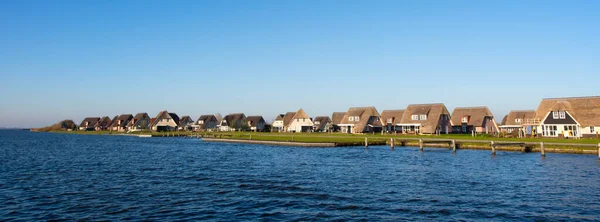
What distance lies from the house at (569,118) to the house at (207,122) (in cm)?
11765

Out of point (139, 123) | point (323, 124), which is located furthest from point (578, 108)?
Answer: point (139, 123)

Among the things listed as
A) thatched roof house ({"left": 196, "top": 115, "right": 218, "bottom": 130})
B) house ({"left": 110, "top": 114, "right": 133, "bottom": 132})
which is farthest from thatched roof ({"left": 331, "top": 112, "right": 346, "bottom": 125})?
house ({"left": 110, "top": 114, "right": 133, "bottom": 132})

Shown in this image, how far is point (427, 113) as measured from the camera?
307ft

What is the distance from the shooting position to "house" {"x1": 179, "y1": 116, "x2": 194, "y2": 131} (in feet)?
563

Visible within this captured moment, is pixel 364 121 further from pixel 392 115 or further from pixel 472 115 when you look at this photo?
pixel 472 115

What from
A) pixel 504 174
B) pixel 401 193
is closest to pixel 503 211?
pixel 401 193

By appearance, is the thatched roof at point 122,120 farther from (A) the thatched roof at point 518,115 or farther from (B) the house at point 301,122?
(A) the thatched roof at point 518,115

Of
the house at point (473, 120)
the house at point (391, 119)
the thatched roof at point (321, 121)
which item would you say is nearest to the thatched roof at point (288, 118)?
the thatched roof at point (321, 121)

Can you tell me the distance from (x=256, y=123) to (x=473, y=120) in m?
80.4

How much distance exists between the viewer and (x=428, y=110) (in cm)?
9406

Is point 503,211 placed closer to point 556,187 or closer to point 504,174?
point 556,187

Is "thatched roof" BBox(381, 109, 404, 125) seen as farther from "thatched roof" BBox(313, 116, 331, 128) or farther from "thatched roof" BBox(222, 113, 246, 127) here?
"thatched roof" BBox(222, 113, 246, 127)

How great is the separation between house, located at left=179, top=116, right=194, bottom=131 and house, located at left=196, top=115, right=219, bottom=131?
19.4 ft

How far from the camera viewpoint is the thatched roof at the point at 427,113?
8969cm
